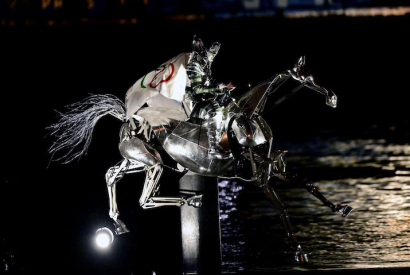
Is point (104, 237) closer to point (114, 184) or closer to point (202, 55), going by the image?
point (114, 184)

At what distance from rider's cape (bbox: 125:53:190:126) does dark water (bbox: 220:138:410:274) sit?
119cm

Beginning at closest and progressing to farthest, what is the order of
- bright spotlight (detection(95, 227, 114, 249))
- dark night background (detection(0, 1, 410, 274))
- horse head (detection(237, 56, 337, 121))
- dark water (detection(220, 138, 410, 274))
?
horse head (detection(237, 56, 337, 121)) → bright spotlight (detection(95, 227, 114, 249)) → dark water (detection(220, 138, 410, 274)) → dark night background (detection(0, 1, 410, 274))

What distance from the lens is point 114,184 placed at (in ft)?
16.1

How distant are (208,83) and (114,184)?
106cm

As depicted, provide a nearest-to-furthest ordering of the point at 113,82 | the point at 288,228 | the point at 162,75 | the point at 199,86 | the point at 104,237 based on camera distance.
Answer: the point at 288,228 → the point at 199,86 → the point at 162,75 → the point at 104,237 → the point at 113,82

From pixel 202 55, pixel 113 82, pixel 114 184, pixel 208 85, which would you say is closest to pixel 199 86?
pixel 208 85

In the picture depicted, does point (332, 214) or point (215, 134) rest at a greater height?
point (215, 134)

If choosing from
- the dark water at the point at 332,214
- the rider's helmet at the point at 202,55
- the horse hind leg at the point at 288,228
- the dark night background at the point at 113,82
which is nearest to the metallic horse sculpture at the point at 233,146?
the horse hind leg at the point at 288,228

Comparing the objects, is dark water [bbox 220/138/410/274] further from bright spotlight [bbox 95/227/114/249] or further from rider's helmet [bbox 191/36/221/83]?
rider's helmet [bbox 191/36/221/83]

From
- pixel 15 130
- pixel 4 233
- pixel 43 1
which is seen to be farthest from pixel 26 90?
pixel 4 233

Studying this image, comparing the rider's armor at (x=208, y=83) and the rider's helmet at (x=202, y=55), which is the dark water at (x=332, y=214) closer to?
the rider's armor at (x=208, y=83)

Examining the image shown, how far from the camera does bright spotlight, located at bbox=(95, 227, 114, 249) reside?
15.8 feet

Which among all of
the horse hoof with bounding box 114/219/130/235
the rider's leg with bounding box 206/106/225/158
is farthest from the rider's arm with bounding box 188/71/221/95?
the horse hoof with bounding box 114/219/130/235

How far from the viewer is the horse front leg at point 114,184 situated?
15.8 ft
